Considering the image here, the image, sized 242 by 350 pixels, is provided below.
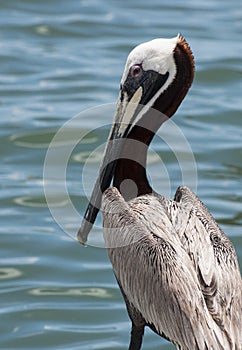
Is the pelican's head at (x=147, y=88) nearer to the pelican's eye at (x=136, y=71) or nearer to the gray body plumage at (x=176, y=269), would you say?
the pelican's eye at (x=136, y=71)

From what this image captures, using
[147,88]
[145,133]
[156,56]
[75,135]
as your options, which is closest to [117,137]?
[145,133]

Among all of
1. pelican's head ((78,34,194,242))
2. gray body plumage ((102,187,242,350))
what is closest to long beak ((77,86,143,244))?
pelican's head ((78,34,194,242))

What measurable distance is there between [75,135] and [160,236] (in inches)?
191

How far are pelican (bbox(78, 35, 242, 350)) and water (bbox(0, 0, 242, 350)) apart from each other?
124cm

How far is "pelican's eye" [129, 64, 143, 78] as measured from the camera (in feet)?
24.4

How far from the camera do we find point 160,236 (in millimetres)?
6836

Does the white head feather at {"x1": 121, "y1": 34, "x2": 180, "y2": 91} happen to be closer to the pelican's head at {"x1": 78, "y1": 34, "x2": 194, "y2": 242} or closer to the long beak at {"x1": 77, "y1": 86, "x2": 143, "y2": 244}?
the pelican's head at {"x1": 78, "y1": 34, "x2": 194, "y2": 242}

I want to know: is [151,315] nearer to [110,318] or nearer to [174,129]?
[110,318]

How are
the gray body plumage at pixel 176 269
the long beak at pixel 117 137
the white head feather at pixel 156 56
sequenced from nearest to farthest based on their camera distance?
the gray body plumage at pixel 176 269, the white head feather at pixel 156 56, the long beak at pixel 117 137

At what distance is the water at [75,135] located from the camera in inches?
345

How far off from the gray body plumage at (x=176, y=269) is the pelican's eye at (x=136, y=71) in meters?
0.75

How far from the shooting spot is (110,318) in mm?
8680

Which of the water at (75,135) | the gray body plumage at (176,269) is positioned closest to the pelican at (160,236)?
the gray body plumage at (176,269)

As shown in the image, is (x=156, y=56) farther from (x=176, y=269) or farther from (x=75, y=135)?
→ (x=75, y=135)
